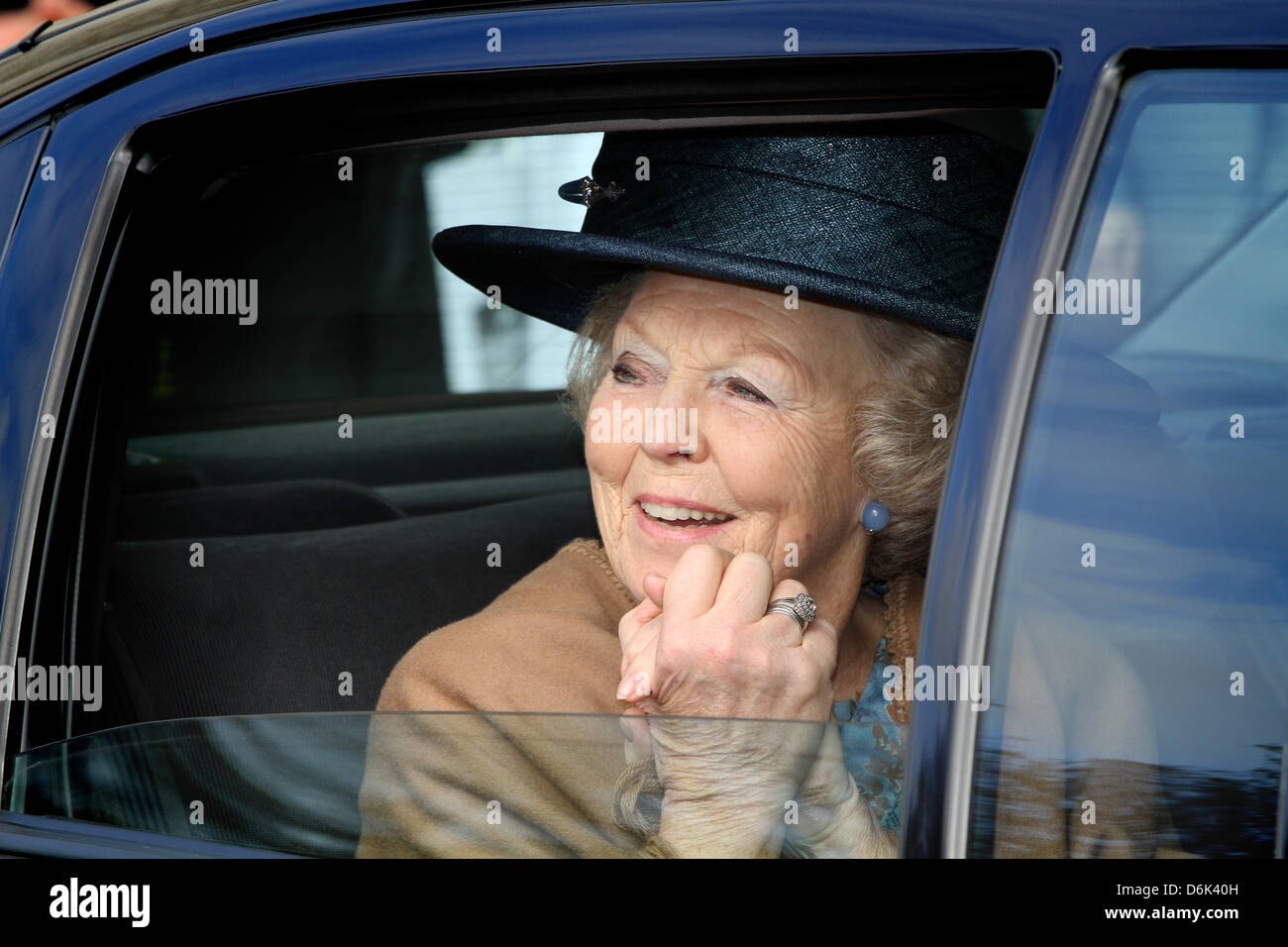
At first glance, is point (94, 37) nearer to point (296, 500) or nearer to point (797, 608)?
point (797, 608)

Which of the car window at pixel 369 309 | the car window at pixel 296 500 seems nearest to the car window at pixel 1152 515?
the car window at pixel 296 500

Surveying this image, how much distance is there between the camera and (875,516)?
172 centimetres

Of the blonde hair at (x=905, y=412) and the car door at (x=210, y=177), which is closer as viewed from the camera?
the car door at (x=210, y=177)

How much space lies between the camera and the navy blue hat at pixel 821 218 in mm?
1526

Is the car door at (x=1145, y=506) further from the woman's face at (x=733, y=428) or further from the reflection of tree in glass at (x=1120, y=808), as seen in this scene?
the woman's face at (x=733, y=428)

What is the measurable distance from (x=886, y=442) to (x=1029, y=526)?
2.26ft

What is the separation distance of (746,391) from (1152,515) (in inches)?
26.9

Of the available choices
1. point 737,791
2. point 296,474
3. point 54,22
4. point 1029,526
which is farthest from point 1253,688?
point 296,474

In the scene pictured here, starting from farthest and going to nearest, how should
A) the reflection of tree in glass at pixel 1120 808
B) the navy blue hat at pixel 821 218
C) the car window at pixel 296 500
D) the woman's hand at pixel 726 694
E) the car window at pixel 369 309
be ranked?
the car window at pixel 369 309
the navy blue hat at pixel 821 218
the car window at pixel 296 500
the woman's hand at pixel 726 694
the reflection of tree in glass at pixel 1120 808

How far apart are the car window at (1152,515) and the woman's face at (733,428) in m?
0.63

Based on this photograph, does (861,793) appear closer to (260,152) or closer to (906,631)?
(906,631)

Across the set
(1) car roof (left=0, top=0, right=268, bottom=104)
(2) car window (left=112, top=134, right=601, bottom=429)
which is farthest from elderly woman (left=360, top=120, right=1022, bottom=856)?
(2) car window (left=112, top=134, right=601, bottom=429)

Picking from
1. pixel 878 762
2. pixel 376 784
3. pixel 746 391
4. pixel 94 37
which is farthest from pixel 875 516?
pixel 94 37

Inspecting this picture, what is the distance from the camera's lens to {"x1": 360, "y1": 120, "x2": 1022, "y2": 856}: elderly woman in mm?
1480
